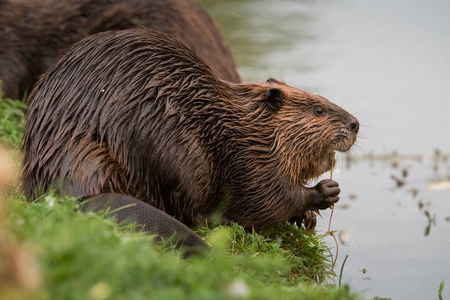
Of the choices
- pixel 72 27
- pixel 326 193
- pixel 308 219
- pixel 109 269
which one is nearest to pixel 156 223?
pixel 109 269

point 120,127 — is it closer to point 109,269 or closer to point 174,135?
point 174,135

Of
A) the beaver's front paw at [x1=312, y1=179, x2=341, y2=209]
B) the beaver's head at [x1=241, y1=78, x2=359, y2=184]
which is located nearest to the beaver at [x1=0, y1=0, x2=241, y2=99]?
the beaver's head at [x1=241, y1=78, x2=359, y2=184]

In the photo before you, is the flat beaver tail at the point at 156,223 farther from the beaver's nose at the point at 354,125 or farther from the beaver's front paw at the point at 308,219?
the beaver's nose at the point at 354,125

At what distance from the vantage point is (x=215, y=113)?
3.26m

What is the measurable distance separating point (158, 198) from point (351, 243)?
1.44 metres

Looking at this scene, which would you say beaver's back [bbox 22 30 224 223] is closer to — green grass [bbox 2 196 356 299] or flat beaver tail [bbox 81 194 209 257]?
flat beaver tail [bbox 81 194 209 257]

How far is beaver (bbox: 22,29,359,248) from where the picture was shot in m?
2.96

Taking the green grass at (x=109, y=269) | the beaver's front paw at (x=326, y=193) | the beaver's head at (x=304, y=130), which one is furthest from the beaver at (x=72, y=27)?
the green grass at (x=109, y=269)

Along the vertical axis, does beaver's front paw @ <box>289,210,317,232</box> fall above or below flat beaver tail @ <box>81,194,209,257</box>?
below

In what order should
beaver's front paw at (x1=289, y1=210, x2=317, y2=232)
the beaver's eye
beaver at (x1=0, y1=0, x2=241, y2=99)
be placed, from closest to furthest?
1. the beaver's eye
2. beaver's front paw at (x1=289, y1=210, x2=317, y2=232)
3. beaver at (x1=0, y1=0, x2=241, y2=99)

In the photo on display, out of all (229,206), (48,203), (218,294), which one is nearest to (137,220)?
(48,203)

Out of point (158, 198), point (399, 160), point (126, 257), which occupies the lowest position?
point (399, 160)

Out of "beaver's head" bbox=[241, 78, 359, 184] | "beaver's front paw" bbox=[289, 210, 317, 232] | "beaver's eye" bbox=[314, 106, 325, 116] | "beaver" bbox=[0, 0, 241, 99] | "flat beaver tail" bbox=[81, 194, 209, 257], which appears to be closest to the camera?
"flat beaver tail" bbox=[81, 194, 209, 257]

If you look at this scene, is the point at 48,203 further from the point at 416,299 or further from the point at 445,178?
the point at 445,178
